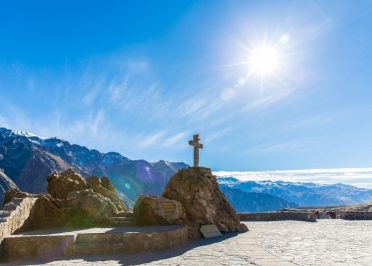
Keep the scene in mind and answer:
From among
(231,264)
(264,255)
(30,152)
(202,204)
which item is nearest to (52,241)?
(231,264)

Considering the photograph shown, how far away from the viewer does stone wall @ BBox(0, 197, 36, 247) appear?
12.8m

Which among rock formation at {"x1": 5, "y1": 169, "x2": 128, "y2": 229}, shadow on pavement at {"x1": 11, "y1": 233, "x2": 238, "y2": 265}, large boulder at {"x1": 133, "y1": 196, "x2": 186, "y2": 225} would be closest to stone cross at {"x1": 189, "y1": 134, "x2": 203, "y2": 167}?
large boulder at {"x1": 133, "y1": 196, "x2": 186, "y2": 225}

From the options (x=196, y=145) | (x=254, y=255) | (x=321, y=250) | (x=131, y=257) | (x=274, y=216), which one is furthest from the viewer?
(x=274, y=216)

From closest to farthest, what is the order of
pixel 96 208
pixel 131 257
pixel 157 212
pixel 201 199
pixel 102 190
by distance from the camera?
1. pixel 131 257
2. pixel 96 208
3. pixel 157 212
4. pixel 201 199
5. pixel 102 190

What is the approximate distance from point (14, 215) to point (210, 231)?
935 cm

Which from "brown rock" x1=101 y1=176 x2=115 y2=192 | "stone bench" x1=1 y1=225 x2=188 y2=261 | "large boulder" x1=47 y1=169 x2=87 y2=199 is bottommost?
"stone bench" x1=1 y1=225 x2=188 y2=261

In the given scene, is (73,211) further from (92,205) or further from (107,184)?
(107,184)

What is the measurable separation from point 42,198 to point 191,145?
30.6 feet

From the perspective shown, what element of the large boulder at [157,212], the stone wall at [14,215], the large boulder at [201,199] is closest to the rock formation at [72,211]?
the stone wall at [14,215]

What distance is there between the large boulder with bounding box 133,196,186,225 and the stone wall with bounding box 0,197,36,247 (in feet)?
17.0

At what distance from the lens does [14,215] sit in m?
14.1

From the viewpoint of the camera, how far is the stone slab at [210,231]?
17.9 meters

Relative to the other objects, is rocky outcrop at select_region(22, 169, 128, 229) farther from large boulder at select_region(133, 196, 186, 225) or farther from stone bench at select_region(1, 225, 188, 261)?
stone bench at select_region(1, 225, 188, 261)

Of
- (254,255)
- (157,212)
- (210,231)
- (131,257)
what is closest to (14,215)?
(131,257)
